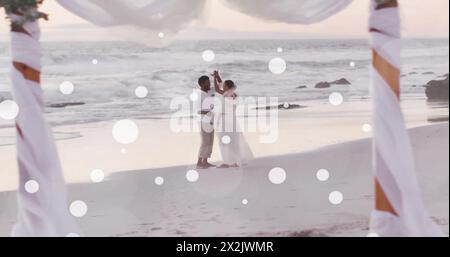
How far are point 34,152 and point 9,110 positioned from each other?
327mm

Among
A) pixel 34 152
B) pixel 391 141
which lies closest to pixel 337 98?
pixel 391 141

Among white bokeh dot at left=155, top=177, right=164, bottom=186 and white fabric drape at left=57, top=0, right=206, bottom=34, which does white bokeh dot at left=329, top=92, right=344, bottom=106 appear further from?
white bokeh dot at left=155, top=177, right=164, bottom=186

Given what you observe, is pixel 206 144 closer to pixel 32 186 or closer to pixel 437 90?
pixel 32 186

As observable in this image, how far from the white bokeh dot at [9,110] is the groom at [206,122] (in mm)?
1177

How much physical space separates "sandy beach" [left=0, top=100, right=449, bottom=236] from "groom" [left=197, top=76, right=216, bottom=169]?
6cm

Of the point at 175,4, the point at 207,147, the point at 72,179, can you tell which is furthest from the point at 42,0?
the point at 207,147

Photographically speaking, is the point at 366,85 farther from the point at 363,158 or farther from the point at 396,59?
the point at 396,59

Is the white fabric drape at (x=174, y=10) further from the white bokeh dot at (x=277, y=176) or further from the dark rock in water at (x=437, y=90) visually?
the white bokeh dot at (x=277, y=176)

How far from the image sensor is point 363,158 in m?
3.69

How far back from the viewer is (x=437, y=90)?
13.3ft

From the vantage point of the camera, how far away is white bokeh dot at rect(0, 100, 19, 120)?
10.7ft

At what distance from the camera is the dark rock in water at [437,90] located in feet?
11.6
